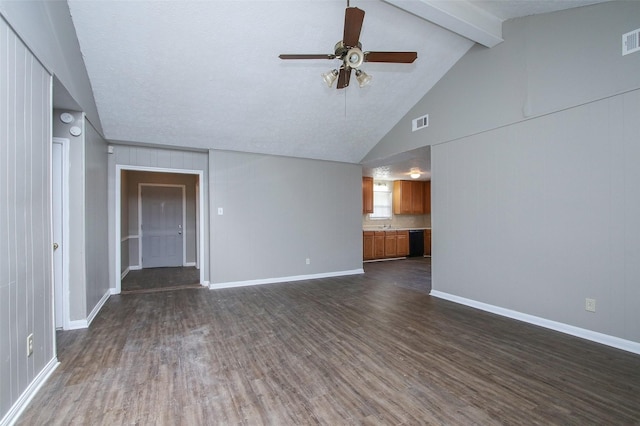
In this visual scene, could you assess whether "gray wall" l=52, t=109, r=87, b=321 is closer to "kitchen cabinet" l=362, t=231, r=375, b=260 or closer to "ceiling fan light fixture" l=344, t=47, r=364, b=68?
"ceiling fan light fixture" l=344, t=47, r=364, b=68

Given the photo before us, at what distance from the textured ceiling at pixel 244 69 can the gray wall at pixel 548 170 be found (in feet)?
1.50

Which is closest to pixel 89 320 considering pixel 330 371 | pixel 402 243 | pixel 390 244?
pixel 330 371

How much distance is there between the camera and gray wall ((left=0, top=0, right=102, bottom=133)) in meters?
1.85

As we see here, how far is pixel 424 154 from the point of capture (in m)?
5.08

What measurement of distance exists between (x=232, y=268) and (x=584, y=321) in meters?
4.79

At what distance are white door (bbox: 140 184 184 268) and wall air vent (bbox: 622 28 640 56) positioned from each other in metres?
8.11

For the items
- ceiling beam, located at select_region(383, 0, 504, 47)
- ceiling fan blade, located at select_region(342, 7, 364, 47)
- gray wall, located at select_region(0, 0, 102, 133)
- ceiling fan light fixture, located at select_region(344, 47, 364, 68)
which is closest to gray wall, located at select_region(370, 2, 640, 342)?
ceiling beam, located at select_region(383, 0, 504, 47)

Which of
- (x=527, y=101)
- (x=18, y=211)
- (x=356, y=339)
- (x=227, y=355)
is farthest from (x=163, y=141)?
(x=527, y=101)

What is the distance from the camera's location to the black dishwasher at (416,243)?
28.2ft

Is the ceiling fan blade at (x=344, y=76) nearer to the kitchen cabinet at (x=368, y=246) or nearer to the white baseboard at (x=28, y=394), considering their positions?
the white baseboard at (x=28, y=394)

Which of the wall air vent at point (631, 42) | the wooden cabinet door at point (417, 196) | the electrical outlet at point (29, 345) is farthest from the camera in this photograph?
the wooden cabinet door at point (417, 196)

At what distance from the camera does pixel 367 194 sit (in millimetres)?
8039

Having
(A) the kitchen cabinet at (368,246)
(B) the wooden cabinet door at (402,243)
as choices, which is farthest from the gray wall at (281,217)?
(B) the wooden cabinet door at (402,243)

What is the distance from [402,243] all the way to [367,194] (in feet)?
6.05
